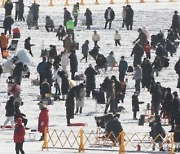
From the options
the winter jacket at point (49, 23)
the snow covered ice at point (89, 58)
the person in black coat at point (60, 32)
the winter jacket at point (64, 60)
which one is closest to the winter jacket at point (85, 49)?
the snow covered ice at point (89, 58)

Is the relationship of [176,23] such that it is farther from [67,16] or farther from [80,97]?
[80,97]

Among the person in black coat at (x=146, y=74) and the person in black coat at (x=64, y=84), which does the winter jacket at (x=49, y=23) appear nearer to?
the person in black coat at (x=146, y=74)

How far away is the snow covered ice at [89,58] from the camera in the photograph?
36469mm

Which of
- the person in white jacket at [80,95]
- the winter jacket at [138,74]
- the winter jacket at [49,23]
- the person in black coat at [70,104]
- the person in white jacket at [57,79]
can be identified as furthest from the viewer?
the winter jacket at [49,23]

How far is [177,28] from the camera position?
179 ft

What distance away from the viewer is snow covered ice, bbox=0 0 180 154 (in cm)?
3647

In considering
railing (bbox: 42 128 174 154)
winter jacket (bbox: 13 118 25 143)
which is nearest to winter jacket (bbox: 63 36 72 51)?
railing (bbox: 42 128 174 154)

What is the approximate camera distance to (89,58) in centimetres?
4906

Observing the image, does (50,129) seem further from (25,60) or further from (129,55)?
(129,55)

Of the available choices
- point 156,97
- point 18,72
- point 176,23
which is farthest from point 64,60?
point 176,23

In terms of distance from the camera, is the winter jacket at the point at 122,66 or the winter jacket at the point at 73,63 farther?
the winter jacket at the point at 73,63

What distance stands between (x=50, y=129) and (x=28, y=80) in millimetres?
8589

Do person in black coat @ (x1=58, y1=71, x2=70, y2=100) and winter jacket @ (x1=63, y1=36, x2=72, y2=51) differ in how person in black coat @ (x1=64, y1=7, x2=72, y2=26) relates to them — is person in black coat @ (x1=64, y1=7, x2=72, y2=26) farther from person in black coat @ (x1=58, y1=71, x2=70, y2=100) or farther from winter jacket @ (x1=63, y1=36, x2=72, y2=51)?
person in black coat @ (x1=58, y1=71, x2=70, y2=100)

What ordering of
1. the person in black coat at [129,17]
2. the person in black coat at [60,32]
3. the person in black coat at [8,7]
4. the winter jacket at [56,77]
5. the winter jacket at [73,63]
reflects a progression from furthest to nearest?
the person in black coat at [8,7]
the person in black coat at [129,17]
the person in black coat at [60,32]
the winter jacket at [73,63]
the winter jacket at [56,77]
